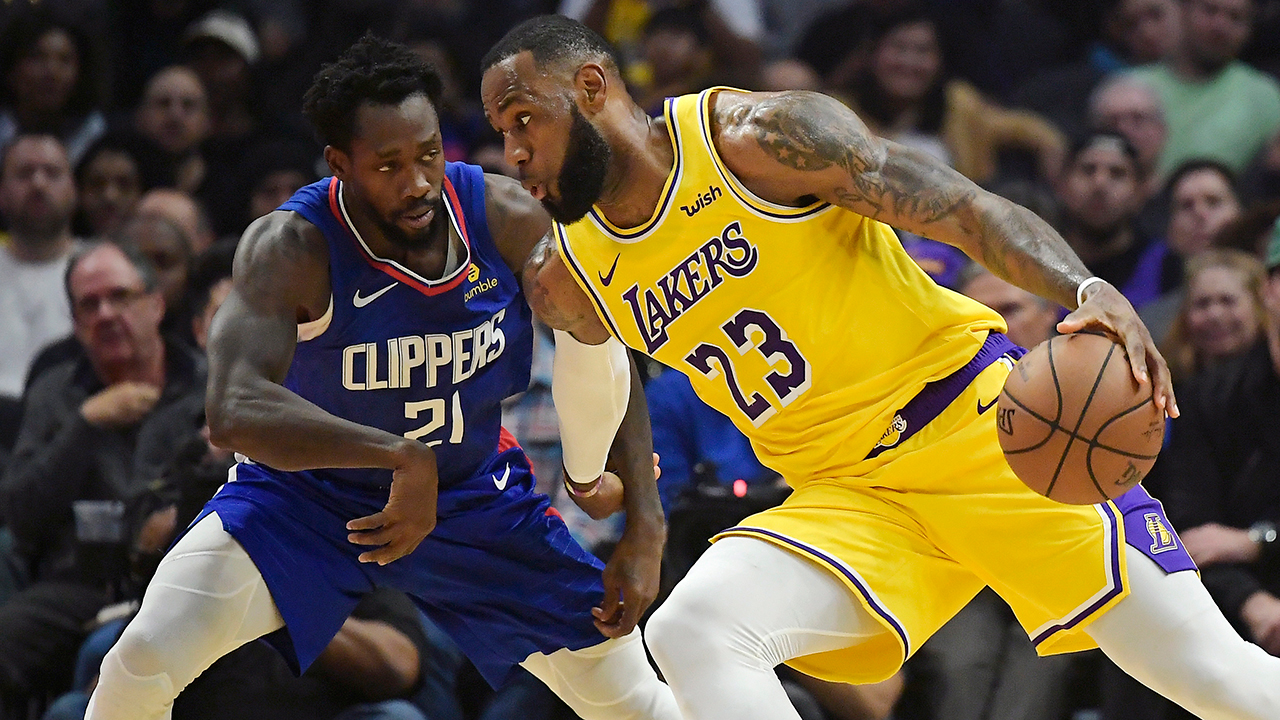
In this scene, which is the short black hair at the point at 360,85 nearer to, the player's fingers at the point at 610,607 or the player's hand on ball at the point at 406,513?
the player's hand on ball at the point at 406,513

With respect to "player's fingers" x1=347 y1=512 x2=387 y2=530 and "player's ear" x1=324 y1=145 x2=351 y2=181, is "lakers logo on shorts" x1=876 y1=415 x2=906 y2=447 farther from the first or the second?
"player's ear" x1=324 y1=145 x2=351 y2=181

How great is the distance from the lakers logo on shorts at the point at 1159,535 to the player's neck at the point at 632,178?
143 cm

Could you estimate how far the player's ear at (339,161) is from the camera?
419 cm

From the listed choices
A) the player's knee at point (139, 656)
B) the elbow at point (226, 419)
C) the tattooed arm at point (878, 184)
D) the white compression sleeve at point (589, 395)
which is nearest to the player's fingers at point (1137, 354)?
the tattooed arm at point (878, 184)

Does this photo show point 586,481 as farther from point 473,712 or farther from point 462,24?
point 462,24

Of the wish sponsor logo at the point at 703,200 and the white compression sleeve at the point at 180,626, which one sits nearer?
the wish sponsor logo at the point at 703,200

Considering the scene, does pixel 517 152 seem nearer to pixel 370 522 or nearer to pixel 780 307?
pixel 780 307

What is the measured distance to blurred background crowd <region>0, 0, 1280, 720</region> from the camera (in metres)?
5.30

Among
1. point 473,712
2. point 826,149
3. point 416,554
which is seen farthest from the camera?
point 473,712

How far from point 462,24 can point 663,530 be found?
599 cm

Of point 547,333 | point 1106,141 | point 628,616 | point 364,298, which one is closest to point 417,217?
point 364,298

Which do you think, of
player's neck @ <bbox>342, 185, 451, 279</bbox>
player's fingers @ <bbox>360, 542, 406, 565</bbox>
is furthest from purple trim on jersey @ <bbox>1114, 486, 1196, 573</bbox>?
player's neck @ <bbox>342, 185, 451, 279</bbox>

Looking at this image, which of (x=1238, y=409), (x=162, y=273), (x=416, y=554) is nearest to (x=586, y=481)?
(x=416, y=554)

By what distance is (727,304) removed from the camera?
12.1 feet
